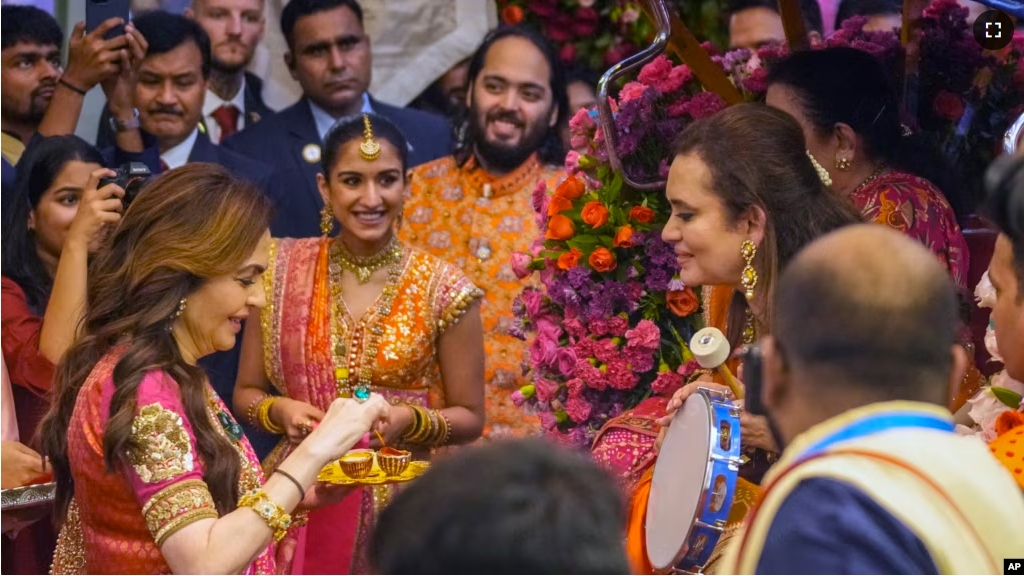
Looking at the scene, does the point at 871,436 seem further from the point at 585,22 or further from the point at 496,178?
the point at 585,22

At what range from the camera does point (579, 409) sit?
4152 millimetres

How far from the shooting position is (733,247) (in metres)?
3.47

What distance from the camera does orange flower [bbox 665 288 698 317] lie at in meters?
4.10

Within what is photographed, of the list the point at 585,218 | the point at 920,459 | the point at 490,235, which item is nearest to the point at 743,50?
the point at 585,218

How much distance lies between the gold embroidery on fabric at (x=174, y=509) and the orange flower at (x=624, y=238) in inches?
59.6

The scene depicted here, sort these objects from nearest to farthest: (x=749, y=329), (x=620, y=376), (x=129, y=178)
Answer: (x=749, y=329)
(x=620, y=376)
(x=129, y=178)

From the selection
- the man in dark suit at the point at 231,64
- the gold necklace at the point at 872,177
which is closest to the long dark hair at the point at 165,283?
the gold necklace at the point at 872,177

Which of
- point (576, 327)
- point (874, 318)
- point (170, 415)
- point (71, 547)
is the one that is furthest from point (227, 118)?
point (874, 318)

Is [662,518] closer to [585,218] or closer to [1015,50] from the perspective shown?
[585,218]

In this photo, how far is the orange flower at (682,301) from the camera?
161 inches

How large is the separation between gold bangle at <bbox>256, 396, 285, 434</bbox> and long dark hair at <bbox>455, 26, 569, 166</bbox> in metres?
1.52

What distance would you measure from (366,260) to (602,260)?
3.00 feet

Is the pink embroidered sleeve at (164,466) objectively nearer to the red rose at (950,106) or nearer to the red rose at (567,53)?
the red rose at (950,106)

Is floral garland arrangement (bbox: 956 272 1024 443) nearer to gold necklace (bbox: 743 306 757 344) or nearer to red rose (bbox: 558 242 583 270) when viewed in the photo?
gold necklace (bbox: 743 306 757 344)
